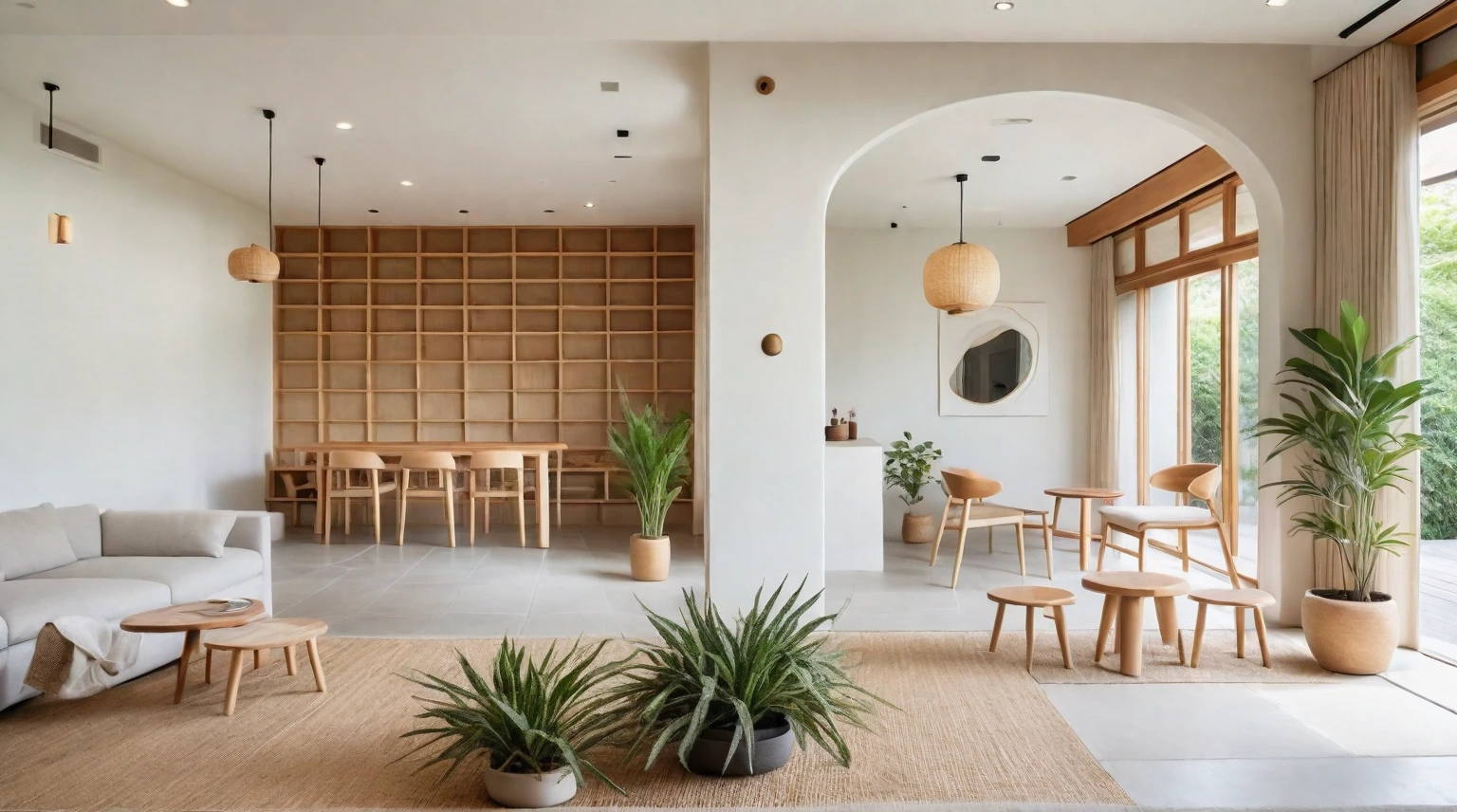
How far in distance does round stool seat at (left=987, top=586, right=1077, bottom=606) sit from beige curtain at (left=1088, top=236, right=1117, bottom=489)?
433 centimetres

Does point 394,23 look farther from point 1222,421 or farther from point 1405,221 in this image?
point 1222,421

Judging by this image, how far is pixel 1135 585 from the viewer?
425 centimetres

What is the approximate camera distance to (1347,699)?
392 cm

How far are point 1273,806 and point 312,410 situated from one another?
9013 millimetres

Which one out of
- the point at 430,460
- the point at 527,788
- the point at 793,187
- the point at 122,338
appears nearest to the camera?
the point at 527,788

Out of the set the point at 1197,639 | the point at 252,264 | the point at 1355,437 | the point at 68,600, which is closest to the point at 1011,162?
the point at 1355,437

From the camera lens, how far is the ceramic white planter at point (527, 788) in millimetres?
2840

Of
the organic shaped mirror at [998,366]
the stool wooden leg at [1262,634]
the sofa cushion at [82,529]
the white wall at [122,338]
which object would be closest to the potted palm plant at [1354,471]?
the stool wooden leg at [1262,634]

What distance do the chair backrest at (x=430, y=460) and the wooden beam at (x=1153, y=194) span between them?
19.1 ft

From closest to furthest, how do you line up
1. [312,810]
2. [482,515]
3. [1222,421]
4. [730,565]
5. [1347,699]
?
[312,810] < [1347,699] < [730,565] < [1222,421] < [482,515]

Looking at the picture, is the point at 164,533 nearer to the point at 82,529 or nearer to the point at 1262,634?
the point at 82,529

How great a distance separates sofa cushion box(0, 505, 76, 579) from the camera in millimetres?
4488

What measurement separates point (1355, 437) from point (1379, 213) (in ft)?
3.59

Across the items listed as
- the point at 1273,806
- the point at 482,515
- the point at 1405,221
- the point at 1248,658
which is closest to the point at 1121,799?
the point at 1273,806
